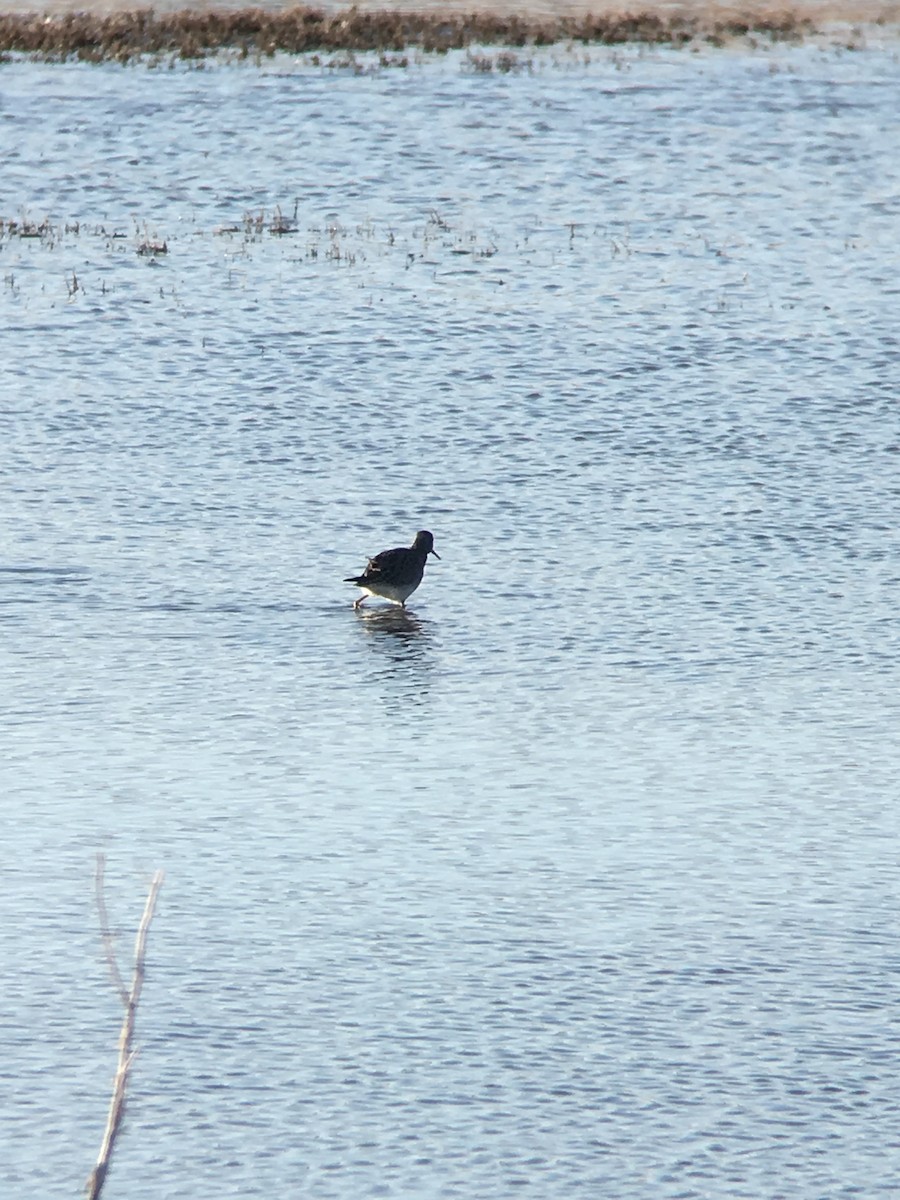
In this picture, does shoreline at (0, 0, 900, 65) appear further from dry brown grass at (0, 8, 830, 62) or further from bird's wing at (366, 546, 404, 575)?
bird's wing at (366, 546, 404, 575)

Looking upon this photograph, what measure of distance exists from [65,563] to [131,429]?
15.2 ft

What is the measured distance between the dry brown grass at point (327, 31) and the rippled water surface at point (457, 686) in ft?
34.4

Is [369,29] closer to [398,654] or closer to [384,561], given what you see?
[384,561]

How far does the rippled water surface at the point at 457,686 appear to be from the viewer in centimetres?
830

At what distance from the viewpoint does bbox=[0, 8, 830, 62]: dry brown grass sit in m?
41.7

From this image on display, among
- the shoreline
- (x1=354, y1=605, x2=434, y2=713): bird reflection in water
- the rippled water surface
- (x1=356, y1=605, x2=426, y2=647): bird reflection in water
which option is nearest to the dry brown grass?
the shoreline

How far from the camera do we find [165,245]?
28.4 metres

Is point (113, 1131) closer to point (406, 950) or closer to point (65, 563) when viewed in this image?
point (406, 950)

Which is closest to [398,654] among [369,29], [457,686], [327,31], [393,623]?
[393,623]

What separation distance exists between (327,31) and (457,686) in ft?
104

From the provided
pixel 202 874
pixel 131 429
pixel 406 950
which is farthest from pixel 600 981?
pixel 131 429

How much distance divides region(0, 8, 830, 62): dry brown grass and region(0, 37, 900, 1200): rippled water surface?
1047cm

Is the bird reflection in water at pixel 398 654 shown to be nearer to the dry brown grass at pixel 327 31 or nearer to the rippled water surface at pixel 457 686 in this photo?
the rippled water surface at pixel 457 686

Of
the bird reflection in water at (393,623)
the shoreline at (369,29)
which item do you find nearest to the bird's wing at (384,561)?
the bird reflection in water at (393,623)
